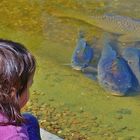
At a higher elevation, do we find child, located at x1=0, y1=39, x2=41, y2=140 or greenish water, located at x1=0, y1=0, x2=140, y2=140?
child, located at x1=0, y1=39, x2=41, y2=140

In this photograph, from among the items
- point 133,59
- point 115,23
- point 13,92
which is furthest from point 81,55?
point 13,92

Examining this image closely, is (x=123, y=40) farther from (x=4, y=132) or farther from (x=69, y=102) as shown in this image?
(x=4, y=132)

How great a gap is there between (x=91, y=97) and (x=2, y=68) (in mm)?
2942

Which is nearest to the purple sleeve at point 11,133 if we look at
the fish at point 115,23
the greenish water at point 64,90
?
the greenish water at point 64,90

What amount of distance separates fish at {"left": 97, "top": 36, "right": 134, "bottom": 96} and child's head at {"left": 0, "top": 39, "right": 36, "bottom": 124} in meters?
2.94

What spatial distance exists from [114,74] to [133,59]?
1.55 feet

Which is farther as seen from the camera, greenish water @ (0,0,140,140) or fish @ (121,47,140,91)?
fish @ (121,47,140,91)

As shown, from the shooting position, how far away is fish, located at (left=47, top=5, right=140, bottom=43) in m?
7.20

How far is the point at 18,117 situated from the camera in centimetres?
241

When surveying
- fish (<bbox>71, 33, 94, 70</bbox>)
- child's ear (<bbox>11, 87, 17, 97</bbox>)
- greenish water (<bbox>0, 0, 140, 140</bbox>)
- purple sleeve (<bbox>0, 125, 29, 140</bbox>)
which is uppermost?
child's ear (<bbox>11, 87, 17, 97</bbox>)

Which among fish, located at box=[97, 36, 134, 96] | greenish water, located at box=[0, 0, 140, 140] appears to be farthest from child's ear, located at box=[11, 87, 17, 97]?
fish, located at box=[97, 36, 134, 96]

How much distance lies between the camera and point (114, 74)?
18.0ft

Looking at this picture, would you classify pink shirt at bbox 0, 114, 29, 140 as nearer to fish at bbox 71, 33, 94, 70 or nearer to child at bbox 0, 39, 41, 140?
child at bbox 0, 39, 41, 140

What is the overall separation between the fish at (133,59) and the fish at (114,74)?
2.6 inches
